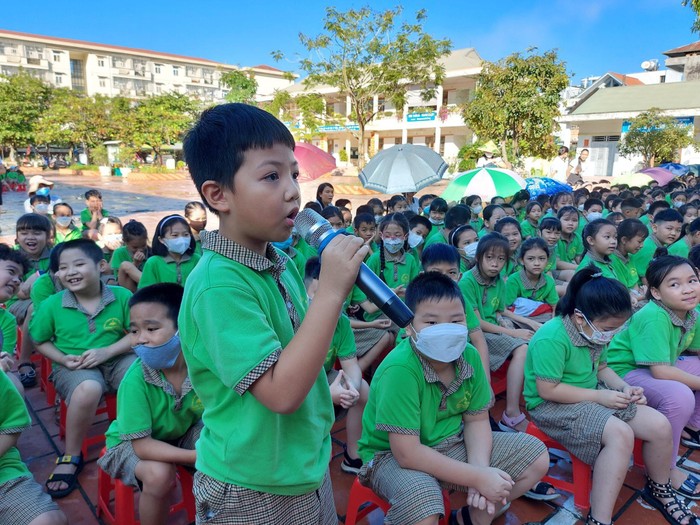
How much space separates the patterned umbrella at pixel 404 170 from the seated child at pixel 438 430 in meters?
4.90

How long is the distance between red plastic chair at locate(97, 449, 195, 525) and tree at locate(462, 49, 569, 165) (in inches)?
483

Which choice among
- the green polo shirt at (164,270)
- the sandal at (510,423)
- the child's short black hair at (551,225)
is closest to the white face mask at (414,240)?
the child's short black hair at (551,225)

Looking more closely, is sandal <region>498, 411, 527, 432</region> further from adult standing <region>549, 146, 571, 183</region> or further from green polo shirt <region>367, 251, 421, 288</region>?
adult standing <region>549, 146, 571, 183</region>

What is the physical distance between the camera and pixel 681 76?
31.1 m

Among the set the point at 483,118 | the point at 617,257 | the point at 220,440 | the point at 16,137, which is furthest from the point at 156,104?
the point at 220,440

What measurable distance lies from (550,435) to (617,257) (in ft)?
8.72

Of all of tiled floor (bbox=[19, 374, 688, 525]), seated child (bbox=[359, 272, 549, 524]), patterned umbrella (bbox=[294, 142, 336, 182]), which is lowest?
tiled floor (bbox=[19, 374, 688, 525])

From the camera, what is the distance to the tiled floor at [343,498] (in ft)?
7.22

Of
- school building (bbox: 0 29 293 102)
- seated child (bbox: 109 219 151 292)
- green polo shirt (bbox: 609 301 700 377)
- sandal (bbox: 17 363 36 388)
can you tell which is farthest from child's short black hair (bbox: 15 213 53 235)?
school building (bbox: 0 29 293 102)

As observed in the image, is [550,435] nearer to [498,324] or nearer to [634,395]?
[634,395]

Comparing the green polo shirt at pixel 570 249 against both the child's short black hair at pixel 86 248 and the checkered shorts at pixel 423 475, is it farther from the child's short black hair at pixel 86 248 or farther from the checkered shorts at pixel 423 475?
the child's short black hair at pixel 86 248

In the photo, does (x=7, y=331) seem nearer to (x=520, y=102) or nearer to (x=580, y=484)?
(x=580, y=484)

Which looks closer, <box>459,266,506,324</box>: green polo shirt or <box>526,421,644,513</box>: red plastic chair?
<box>526,421,644,513</box>: red plastic chair

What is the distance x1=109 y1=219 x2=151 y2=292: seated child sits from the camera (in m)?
4.39
